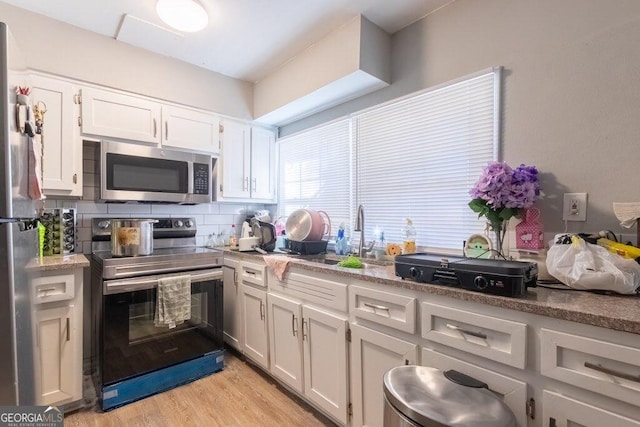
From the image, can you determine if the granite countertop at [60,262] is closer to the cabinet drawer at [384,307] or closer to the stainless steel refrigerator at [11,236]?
the stainless steel refrigerator at [11,236]

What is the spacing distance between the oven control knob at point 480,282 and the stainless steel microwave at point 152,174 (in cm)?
216

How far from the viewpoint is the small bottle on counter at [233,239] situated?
2.81 m

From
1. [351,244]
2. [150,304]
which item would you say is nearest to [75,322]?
[150,304]

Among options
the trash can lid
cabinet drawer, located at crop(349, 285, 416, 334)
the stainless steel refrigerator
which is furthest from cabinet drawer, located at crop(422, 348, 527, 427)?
the stainless steel refrigerator

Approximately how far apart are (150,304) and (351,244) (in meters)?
1.45

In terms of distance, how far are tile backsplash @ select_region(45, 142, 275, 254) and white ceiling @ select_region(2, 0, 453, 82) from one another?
84 cm

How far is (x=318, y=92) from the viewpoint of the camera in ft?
7.61

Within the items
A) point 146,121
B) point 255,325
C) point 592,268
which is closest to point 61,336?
point 255,325

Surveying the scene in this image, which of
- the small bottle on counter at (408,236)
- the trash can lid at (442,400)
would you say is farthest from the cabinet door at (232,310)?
the trash can lid at (442,400)

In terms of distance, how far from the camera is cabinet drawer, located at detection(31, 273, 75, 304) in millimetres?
1725

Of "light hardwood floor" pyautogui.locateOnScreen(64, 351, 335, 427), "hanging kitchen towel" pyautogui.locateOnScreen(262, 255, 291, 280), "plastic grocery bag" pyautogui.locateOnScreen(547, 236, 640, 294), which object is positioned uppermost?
"plastic grocery bag" pyautogui.locateOnScreen(547, 236, 640, 294)

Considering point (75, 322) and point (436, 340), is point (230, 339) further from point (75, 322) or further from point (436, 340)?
point (436, 340)

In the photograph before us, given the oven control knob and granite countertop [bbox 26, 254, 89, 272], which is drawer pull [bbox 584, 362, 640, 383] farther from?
granite countertop [bbox 26, 254, 89, 272]

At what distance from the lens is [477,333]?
1138 mm
